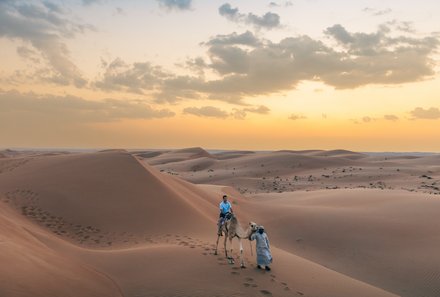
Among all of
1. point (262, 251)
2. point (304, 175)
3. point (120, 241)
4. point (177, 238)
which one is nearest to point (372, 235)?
point (177, 238)

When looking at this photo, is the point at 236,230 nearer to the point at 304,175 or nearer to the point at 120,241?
the point at 120,241

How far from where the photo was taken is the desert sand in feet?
32.4

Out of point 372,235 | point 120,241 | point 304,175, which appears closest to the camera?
point 120,241

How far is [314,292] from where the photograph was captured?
1034cm

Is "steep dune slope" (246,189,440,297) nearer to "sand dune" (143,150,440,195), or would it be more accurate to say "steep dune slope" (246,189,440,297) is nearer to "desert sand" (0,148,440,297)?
"desert sand" (0,148,440,297)

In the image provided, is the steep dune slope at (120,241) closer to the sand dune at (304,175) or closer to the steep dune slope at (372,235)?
the steep dune slope at (372,235)

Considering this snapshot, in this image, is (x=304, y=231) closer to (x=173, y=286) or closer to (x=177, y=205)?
(x=177, y=205)

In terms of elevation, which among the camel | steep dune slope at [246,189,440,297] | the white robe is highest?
the camel

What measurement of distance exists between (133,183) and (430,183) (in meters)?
32.2

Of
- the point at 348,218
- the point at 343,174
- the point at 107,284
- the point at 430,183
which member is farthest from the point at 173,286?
the point at 343,174

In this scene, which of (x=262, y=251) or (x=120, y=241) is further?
(x=120, y=241)

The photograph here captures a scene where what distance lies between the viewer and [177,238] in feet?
51.0

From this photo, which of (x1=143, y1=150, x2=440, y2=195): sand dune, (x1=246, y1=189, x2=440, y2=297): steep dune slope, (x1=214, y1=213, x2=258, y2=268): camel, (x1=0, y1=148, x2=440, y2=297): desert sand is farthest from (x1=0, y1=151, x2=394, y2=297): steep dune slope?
(x1=143, y1=150, x2=440, y2=195): sand dune

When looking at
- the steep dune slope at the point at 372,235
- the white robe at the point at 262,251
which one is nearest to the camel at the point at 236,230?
the white robe at the point at 262,251
